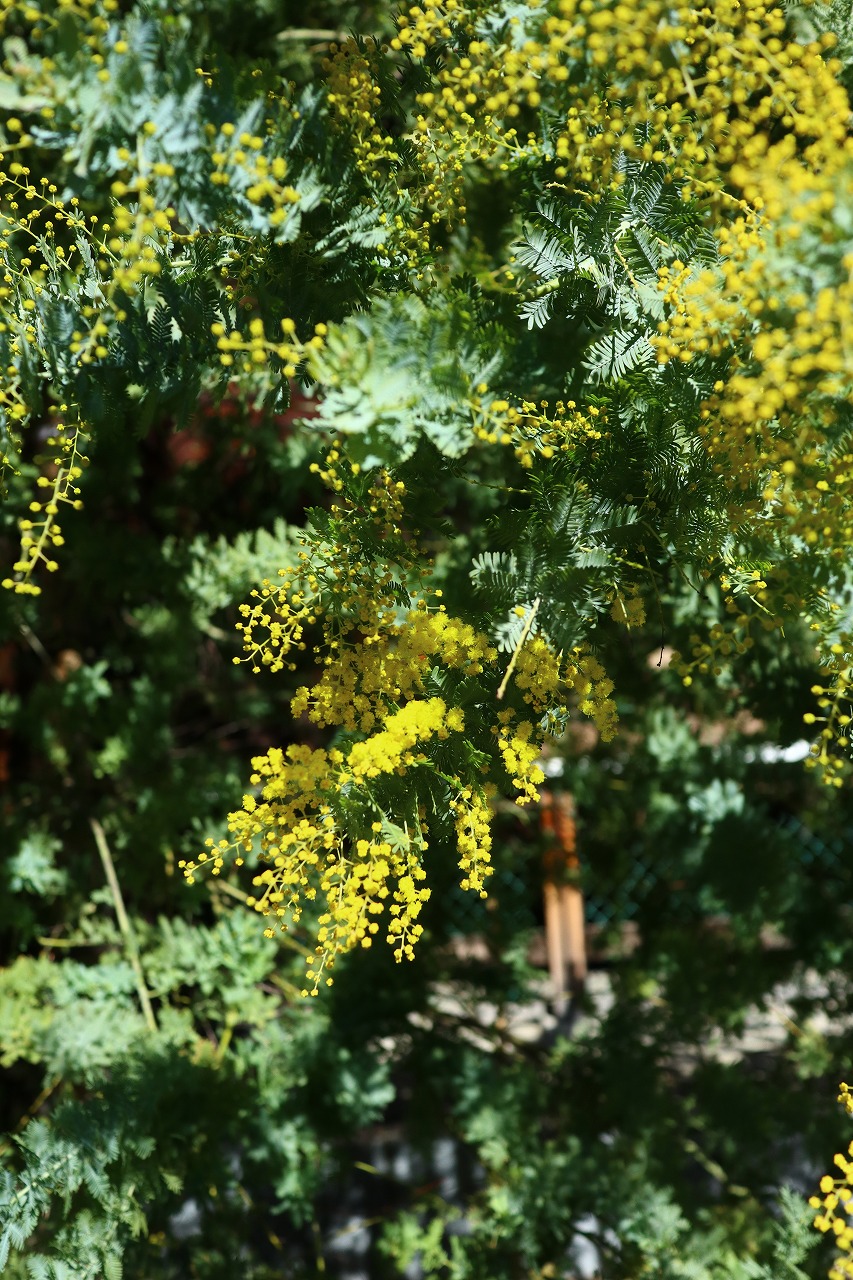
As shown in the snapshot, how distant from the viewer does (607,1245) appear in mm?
2520

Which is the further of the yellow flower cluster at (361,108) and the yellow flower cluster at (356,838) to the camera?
the yellow flower cluster at (361,108)

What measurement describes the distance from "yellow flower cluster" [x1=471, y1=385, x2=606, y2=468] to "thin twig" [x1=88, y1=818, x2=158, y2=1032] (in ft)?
5.64

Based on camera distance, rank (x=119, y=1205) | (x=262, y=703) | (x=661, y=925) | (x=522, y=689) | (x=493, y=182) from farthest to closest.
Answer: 1. (x=661, y=925)
2. (x=262, y=703)
3. (x=119, y=1205)
4. (x=522, y=689)
5. (x=493, y=182)

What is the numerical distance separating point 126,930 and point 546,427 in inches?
70.0

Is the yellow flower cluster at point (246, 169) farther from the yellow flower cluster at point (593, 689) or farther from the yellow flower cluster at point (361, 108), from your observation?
the yellow flower cluster at point (593, 689)

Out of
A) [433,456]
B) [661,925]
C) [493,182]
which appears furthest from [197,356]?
[661,925]

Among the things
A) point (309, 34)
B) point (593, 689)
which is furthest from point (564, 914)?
point (309, 34)

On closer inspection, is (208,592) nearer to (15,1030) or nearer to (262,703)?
(262,703)

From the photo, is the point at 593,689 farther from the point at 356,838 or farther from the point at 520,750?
the point at 356,838

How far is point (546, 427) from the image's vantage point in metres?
1.44

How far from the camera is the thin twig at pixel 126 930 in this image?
2516 millimetres

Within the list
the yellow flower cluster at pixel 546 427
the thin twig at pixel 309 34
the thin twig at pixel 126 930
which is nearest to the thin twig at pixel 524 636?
the yellow flower cluster at pixel 546 427

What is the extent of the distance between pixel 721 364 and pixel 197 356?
74 centimetres

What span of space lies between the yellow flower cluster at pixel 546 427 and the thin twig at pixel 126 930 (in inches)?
67.7
